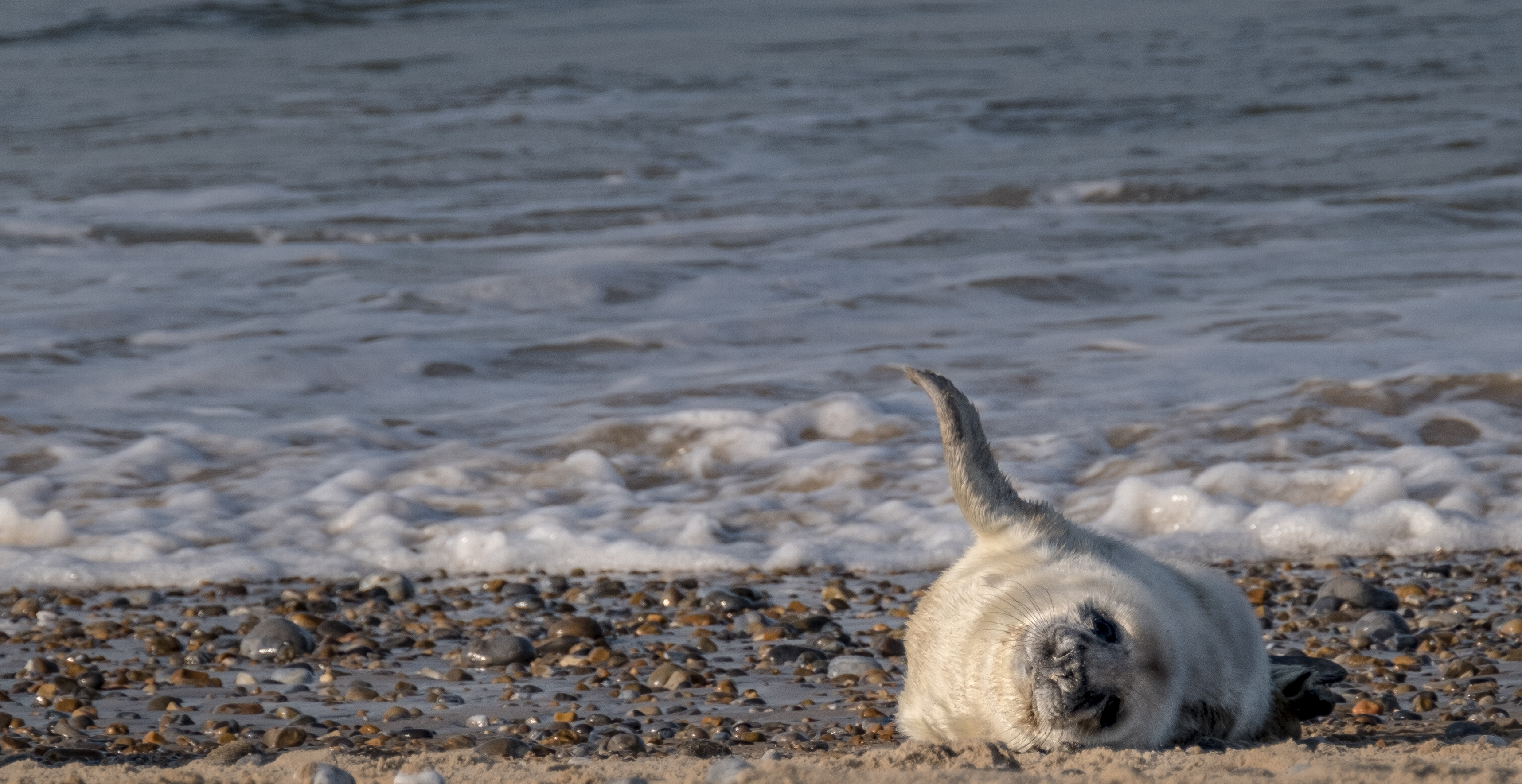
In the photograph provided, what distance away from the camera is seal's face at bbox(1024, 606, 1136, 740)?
2.52 metres

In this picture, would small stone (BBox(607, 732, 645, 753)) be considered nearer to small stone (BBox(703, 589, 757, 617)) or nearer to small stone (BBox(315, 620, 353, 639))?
small stone (BBox(703, 589, 757, 617))

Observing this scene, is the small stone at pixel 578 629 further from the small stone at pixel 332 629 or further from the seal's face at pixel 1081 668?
the seal's face at pixel 1081 668

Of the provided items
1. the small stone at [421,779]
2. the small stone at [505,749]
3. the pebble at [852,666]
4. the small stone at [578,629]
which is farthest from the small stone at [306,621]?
the small stone at [421,779]

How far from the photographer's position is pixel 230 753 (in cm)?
324

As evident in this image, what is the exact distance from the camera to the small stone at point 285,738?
11.1 feet

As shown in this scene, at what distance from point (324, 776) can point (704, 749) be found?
3.28 ft

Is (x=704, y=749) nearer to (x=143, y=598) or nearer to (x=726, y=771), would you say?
(x=726, y=771)

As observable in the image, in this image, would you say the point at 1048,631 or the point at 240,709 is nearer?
the point at 1048,631

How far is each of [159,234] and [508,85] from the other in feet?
35.9

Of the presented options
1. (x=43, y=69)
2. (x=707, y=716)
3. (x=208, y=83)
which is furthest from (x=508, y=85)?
(x=707, y=716)

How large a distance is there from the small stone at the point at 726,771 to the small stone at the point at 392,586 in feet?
8.35

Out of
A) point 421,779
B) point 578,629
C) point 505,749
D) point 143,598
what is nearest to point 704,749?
point 505,749

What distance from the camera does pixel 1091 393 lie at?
7113 millimetres

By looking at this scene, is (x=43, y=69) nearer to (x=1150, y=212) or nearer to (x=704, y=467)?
(x=1150, y=212)
